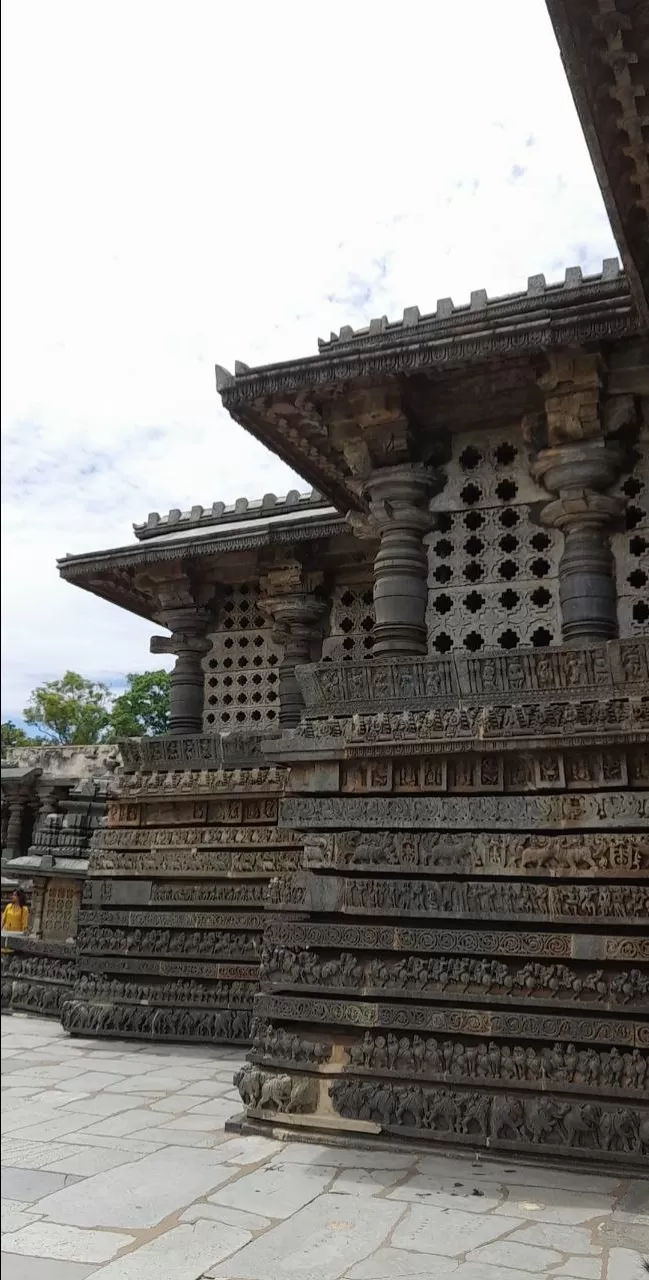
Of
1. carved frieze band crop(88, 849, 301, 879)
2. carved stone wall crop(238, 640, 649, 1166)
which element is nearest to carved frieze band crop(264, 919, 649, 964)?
carved stone wall crop(238, 640, 649, 1166)

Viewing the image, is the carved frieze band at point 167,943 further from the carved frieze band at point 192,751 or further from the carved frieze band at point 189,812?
the carved frieze band at point 192,751

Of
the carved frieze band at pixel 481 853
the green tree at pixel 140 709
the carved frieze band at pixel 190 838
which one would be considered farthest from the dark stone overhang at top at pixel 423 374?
the green tree at pixel 140 709

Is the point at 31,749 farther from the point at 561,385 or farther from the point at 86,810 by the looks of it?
the point at 561,385

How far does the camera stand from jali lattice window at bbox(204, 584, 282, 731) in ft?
32.9

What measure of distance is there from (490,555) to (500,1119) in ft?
11.5

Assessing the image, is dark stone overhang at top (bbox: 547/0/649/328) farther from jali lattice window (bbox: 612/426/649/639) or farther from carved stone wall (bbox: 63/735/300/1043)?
carved stone wall (bbox: 63/735/300/1043)

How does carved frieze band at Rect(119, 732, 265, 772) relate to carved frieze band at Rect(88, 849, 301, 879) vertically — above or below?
above

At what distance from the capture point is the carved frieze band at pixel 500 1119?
14.4ft

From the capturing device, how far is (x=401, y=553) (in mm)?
6277

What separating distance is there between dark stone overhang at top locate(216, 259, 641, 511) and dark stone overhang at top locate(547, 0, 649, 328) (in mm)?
733

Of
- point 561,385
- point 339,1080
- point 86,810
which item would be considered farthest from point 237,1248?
point 86,810

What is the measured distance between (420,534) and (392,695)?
135 cm

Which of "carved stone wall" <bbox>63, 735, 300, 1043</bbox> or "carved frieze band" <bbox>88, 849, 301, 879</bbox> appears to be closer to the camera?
"carved stone wall" <bbox>63, 735, 300, 1043</bbox>

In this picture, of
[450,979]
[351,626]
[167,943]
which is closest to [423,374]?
[351,626]
